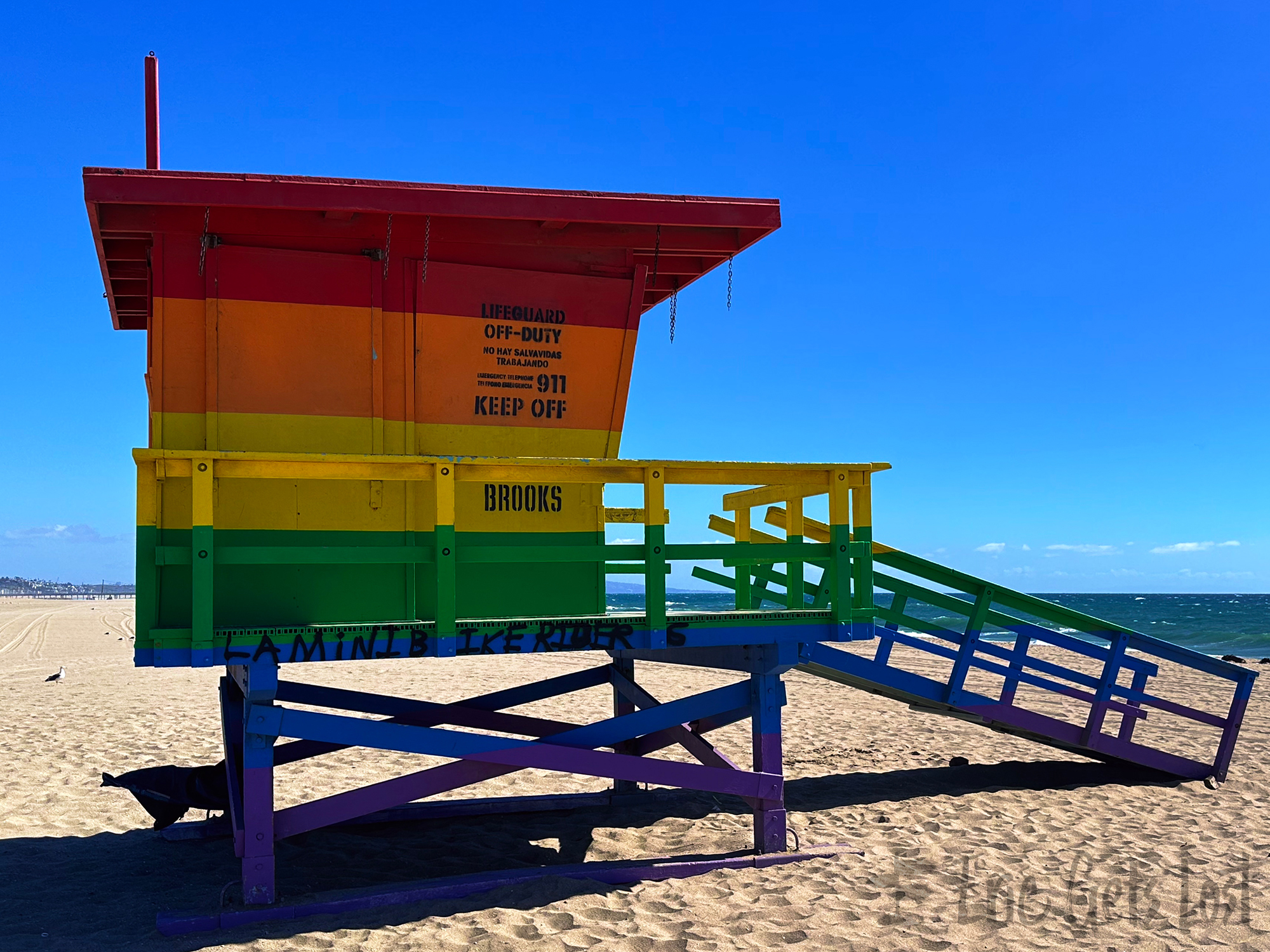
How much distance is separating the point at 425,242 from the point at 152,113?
6.57 ft

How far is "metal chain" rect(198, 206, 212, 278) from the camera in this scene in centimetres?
534

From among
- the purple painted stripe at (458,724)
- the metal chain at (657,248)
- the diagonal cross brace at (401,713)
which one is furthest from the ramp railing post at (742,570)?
the metal chain at (657,248)

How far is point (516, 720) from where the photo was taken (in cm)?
686

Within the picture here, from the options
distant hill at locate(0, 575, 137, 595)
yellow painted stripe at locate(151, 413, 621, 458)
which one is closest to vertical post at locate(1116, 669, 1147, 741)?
yellow painted stripe at locate(151, 413, 621, 458)

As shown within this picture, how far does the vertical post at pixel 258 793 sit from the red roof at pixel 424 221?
251cm

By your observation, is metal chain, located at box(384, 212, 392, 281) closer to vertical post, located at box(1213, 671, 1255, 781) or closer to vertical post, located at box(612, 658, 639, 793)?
vertical post, located at box(612, 658, 639, 793)

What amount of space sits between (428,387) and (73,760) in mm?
6105

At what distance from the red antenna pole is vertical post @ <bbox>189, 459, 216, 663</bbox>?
218 cm

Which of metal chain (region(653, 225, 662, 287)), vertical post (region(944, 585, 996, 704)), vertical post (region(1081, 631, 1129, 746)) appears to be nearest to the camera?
metal chain (region(653, 225, 662, 287))

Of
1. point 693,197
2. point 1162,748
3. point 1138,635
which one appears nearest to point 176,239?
point 693,197

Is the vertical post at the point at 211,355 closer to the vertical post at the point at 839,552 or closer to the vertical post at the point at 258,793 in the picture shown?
the vertical post at the point at 258,793

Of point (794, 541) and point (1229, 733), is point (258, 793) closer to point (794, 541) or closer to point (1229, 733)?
point (794, 541)

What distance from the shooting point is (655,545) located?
5469 mm

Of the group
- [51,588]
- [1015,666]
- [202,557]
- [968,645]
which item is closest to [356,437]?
[202,557]
